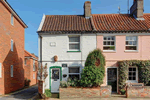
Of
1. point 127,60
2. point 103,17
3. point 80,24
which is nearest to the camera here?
point 127,60

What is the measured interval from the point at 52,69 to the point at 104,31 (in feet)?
19.4

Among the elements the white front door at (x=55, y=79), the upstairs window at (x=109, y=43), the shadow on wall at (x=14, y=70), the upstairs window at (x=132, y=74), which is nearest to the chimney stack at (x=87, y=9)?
the upstairs window at (x=109, y=43)

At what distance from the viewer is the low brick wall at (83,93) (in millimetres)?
10969

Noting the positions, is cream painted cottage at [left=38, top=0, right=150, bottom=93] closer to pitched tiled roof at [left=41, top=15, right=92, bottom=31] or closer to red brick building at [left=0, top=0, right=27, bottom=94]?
pitched tiled roof at [left=41, top=15, right=92, bottom=31]

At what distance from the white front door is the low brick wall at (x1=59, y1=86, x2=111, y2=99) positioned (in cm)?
165

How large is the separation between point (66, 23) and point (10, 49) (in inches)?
282

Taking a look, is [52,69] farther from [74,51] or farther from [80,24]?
[80,24]

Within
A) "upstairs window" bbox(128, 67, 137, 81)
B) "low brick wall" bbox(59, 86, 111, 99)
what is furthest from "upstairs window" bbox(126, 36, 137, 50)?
"low brick wall" bbox(59, 86, 111, 99)

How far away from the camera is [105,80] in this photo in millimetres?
12578

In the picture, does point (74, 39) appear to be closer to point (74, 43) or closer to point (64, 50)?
point (74, 43)

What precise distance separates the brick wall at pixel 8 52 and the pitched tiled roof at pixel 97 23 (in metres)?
4.24

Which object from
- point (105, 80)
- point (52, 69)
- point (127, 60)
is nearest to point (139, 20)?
point (127, 60)

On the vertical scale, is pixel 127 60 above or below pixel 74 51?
below

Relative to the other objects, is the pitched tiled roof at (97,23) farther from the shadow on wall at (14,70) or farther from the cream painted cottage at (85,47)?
the shadow on wall at (14,70)
